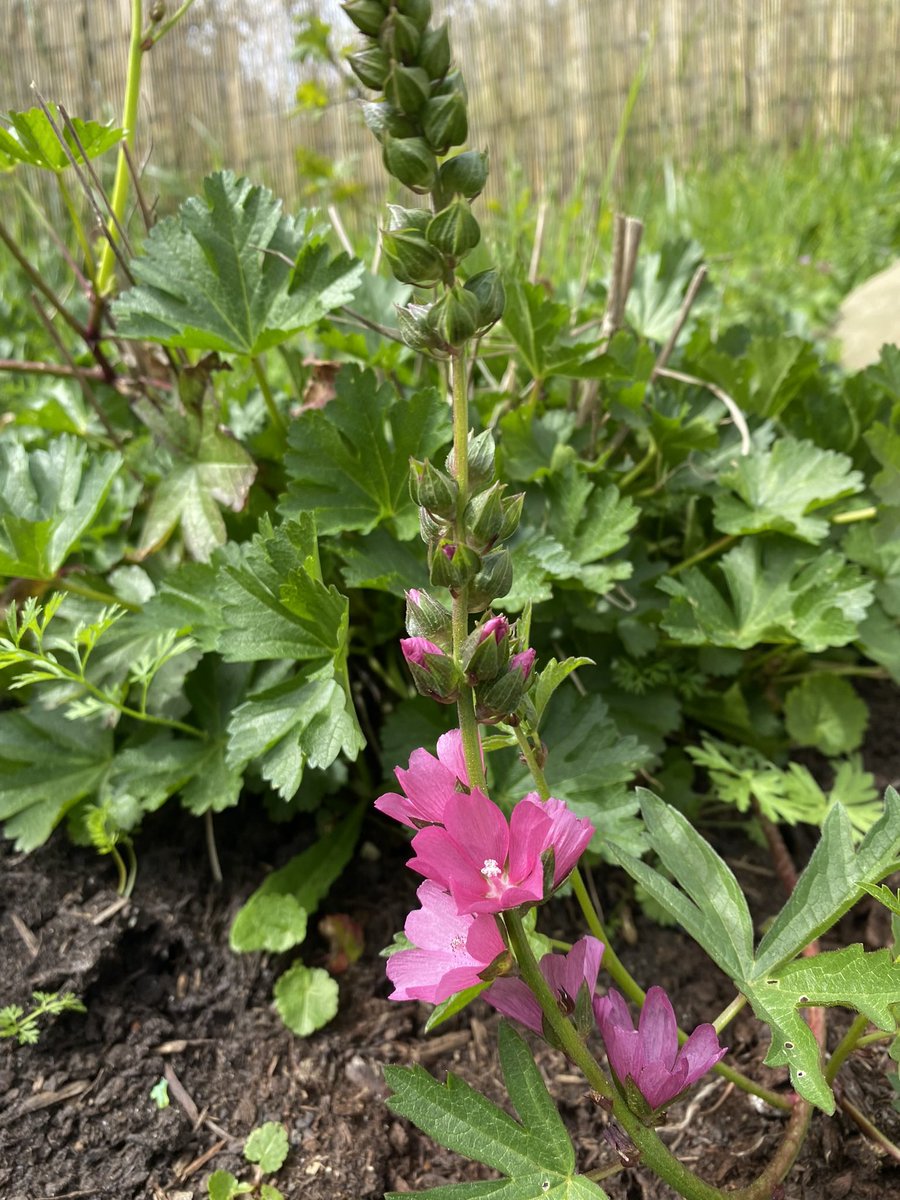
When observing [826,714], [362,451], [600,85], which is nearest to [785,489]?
[826,714]

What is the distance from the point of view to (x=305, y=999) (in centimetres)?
139

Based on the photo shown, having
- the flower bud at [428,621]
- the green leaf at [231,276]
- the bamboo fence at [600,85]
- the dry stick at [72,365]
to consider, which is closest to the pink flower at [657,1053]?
the flower bud at [428,621]

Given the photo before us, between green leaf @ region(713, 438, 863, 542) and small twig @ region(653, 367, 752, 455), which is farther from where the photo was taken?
small twig @ region(653, 367, 752, 455)

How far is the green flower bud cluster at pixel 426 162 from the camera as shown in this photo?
821mm

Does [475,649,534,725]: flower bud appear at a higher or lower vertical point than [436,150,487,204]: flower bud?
lower

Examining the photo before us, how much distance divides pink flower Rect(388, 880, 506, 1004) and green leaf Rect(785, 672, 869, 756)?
1.01 metres

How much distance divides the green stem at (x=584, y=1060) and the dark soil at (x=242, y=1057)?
19cm

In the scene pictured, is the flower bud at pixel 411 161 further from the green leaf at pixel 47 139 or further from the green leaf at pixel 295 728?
the green leaf at pixel 47 139

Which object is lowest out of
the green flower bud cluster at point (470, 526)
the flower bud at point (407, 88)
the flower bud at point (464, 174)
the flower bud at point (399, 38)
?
the green flower bud cluster at point (470, 526)

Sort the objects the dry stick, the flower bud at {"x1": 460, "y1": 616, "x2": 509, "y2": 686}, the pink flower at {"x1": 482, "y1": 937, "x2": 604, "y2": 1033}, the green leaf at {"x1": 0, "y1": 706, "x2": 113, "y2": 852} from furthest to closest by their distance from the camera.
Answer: the dry stick < the green leaf at {"x1": 0, "y1": 706, "x2": 113, "y2": 852} < the pink flower at {"x1": 482, "y1": 937, "x2": 604, "y2": 1033} < the flower bud at {"x1": 460, "y1": 616, "x2": 509, "y2": 686}

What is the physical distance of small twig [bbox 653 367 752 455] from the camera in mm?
1671

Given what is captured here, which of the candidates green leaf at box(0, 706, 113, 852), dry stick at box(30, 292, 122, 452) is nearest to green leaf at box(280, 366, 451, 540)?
dry stick at box(30, 292, 122, 452)

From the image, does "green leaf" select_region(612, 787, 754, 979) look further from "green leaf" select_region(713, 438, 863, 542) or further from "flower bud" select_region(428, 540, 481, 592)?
"green leaf" select_region(713, 438, 863, 542)

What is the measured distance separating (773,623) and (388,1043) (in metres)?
0.86
